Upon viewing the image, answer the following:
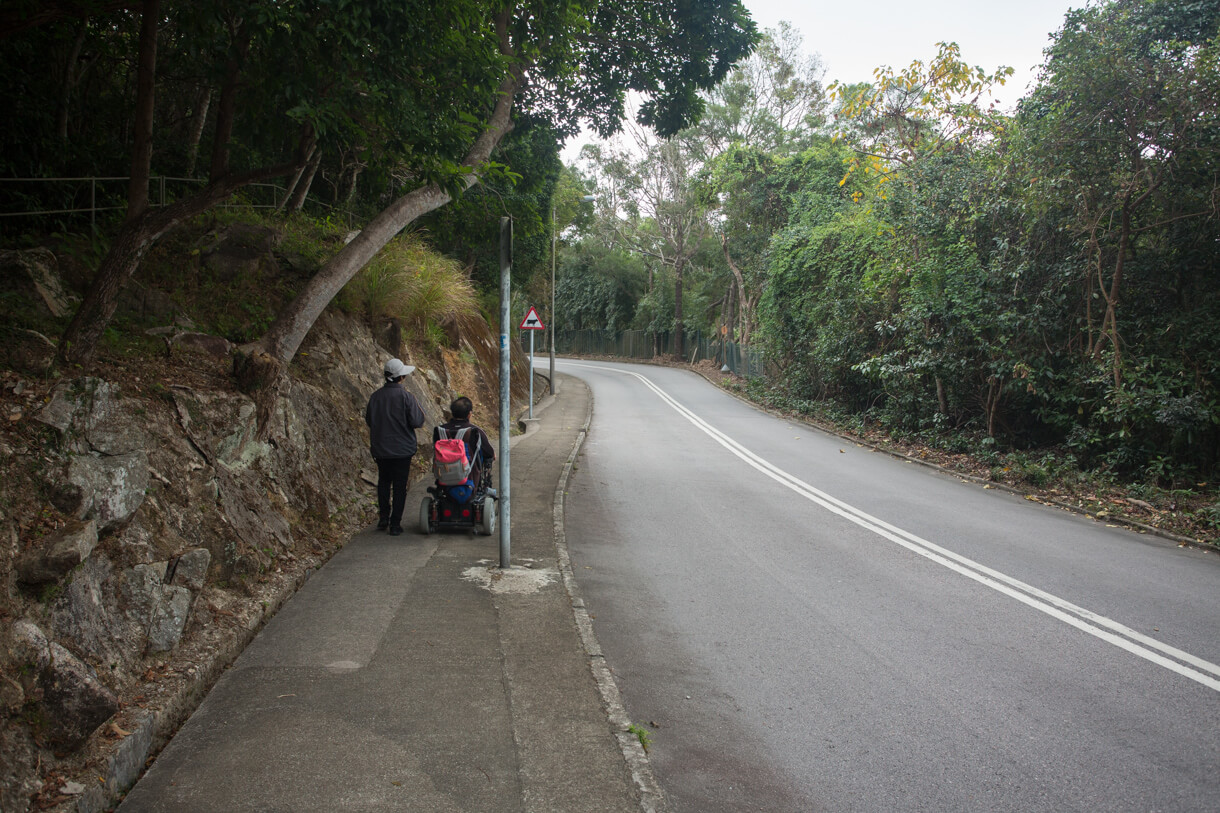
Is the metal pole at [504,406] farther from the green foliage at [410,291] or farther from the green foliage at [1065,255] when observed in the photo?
the green foliage at [1065,255]

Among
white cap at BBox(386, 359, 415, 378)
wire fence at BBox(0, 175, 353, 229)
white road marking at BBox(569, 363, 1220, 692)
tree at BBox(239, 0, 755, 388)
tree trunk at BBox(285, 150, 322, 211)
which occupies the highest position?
tree at BBox(239, 0, 755, 388)

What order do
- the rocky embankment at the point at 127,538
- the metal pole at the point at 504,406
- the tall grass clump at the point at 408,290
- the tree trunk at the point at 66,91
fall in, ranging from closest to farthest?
the rocky embankment at the point at 127,538 < the metal pole at the point at 504,406 < the tree trunk at the point at 66,91 < the tall grass clump at the point at 408,290

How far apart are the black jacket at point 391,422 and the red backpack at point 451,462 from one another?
0.29m

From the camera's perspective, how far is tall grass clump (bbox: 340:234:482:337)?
12359 millimetres

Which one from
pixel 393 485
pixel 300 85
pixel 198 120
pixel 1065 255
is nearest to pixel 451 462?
pixel 393 485

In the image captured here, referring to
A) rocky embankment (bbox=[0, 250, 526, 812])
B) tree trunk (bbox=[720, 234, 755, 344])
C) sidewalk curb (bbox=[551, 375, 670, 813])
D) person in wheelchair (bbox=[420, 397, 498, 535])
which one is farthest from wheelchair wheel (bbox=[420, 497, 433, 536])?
tree trunk (bbox=[720, 234, 755, 344])

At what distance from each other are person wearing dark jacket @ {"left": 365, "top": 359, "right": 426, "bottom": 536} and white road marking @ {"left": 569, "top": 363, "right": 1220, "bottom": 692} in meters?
5.46

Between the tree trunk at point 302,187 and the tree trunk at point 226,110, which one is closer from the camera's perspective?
the tree trunk at point 226,110

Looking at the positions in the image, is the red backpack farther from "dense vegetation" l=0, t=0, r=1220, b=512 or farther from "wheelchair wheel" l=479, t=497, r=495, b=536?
"dense vegetation" l=0, t=0, r=1220, b=512

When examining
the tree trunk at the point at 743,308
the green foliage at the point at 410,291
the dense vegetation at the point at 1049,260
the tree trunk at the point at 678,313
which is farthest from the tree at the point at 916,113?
the tree trunk at the point at 678,313

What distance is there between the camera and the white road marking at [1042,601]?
205 inches

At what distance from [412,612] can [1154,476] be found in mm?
11296

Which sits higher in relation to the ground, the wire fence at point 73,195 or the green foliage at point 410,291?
the wire fence at point 73,195

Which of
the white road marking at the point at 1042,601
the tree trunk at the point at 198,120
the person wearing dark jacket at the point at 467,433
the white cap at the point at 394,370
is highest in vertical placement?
the tree trunk at the point at 198,120
